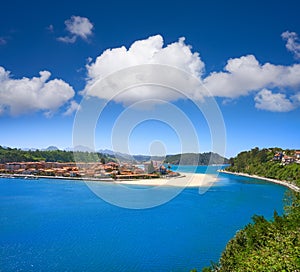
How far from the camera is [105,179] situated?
20859 mm

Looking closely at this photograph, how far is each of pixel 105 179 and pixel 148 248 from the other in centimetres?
1503

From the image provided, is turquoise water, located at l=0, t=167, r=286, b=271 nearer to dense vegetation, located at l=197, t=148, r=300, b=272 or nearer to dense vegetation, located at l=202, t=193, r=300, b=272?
dense vegetation, located at l=197, t=148, r=300, b=272

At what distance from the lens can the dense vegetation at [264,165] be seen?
2058cm

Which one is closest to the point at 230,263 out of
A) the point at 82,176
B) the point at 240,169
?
the point at 82,176

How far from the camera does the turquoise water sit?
17.8 ft

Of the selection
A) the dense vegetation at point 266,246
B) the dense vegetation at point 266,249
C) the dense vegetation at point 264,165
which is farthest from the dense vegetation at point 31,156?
the dense vegetation at point 266,249

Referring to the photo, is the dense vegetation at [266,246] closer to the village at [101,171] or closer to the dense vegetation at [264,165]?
the dense vegetation at [264,165]

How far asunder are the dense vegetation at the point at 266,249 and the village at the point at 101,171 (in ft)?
50.5

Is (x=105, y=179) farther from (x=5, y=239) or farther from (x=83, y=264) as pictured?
(x=83, y=264)

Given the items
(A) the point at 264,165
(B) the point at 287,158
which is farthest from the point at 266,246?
(A) the point at 264,165

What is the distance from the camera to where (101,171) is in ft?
73.7

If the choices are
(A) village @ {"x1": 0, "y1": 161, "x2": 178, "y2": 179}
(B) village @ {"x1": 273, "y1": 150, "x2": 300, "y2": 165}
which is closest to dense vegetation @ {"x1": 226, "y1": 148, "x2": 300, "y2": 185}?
(B) village @ {"x1": 273, "y1": 150, "x2": 300, "y2": 165}

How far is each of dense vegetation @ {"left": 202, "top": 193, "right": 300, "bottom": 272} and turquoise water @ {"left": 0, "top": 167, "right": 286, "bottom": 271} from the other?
4.94ft

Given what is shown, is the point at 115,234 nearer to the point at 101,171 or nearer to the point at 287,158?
the point at 101,171
